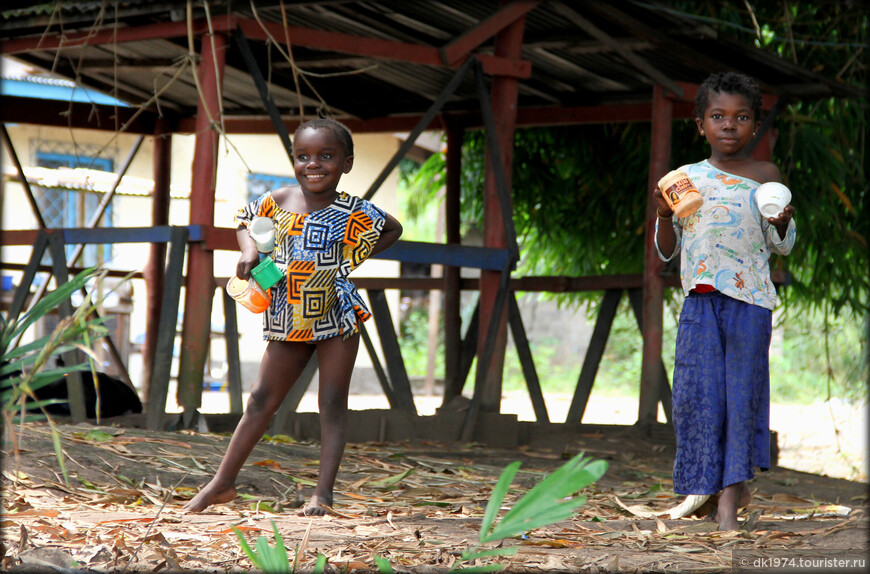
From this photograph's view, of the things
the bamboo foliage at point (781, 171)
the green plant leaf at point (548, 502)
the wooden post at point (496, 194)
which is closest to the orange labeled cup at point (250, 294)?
the green plant leaf at point (548, 502)

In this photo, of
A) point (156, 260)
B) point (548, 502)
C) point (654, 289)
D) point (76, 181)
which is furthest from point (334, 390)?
point (76, 181)

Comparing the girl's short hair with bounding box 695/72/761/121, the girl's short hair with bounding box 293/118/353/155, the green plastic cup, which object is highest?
the girl's short hair with bounding box 695/72/761/121

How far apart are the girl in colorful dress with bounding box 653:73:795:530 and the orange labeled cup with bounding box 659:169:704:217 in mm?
40

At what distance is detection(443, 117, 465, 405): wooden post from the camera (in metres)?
7.74

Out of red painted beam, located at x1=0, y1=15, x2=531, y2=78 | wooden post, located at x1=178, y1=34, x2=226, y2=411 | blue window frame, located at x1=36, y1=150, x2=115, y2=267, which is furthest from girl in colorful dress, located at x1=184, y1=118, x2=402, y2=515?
blue window frame, located at x1=36, y1=150, x2=115, y2=267

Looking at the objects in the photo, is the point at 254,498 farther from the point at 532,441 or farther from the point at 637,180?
the point at 637,180

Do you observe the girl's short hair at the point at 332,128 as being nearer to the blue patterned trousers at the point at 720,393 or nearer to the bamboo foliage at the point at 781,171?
the blue patterned trousers at the point at 720,393

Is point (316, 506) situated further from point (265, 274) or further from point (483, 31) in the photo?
point (483, 31)

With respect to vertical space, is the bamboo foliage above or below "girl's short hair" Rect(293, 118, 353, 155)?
above

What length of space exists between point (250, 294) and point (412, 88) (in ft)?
14.2

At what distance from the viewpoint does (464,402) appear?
233 inches

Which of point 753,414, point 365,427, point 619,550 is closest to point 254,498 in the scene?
point 619,550

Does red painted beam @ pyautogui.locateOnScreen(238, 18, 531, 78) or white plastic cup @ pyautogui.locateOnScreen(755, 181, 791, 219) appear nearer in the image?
white plastic cup @ pyautogui.locateOnScreen(755, 181, 791, 219)

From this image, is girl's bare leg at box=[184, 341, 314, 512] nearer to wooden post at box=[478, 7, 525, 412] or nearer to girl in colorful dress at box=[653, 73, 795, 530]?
girl in colorful dress at box=[653, 73, 795, 530]
